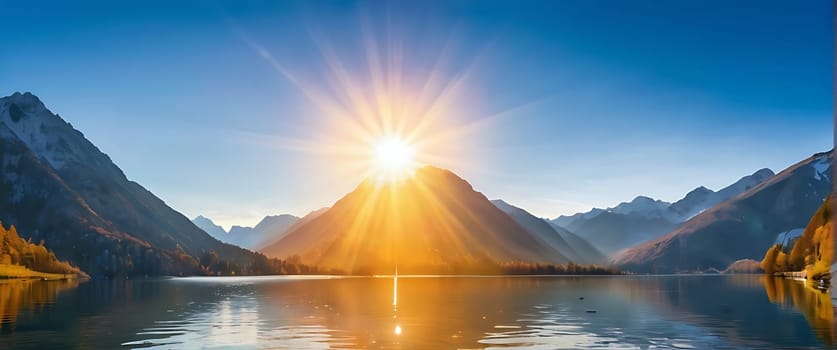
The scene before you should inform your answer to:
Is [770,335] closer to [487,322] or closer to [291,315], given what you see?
[487,322]

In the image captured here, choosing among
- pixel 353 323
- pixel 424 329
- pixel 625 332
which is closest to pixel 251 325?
pixel 353 323

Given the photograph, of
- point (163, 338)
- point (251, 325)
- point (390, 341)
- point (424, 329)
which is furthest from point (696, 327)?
point (163, 338)

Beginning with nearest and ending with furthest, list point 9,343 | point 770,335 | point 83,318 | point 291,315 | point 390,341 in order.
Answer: point 9,343 < point 390,341 < point 770,335 < point 83,318 < point 291,315

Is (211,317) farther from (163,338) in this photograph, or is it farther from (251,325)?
(163,338)

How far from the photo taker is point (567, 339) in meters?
79.0

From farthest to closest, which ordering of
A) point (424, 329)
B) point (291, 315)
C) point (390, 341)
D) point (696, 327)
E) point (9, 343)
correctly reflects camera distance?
1. point (291, 315)
2. point (696, 327)
3. point (424, 329)
4. point (390, 341)
5. point (9, 343)

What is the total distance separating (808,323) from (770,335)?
754 inches

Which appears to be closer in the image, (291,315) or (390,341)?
(390,341)

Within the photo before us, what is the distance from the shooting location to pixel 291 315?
115 m

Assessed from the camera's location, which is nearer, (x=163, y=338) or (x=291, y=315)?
(x=163, y=338)

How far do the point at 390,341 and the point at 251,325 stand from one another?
2723 cm

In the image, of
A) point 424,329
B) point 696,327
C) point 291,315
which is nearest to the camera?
point 424,329

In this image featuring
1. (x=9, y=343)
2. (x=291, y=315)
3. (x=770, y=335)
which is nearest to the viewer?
(x=9, y=343)

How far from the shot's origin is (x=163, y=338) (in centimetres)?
7862
